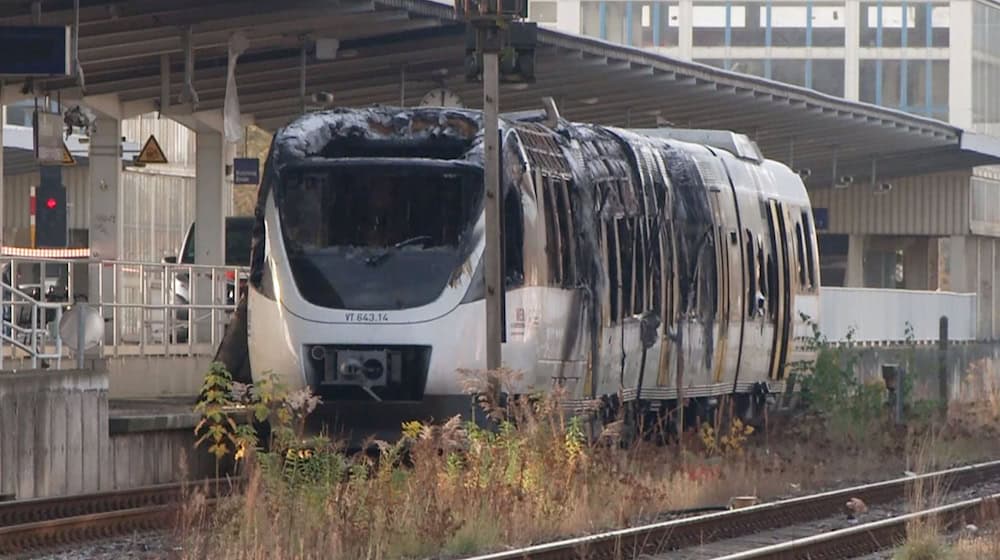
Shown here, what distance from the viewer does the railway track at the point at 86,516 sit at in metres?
15.0

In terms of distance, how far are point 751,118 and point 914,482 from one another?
20278mm

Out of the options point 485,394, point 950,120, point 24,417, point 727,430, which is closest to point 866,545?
point 485,394

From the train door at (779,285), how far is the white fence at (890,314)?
9379 millimetres

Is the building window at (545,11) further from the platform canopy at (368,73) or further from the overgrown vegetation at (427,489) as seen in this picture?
the overgrown vegetation at (427,489)

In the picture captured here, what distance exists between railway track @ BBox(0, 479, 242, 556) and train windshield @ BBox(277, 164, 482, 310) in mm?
2031

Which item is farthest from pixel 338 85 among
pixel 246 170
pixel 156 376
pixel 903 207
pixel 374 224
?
pixel 903 207

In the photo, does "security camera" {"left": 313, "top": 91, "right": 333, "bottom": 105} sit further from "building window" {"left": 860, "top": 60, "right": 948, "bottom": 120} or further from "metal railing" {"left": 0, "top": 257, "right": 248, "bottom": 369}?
"building window" {"left": 860, "top": 60, "right": 948, "bottom": 120}

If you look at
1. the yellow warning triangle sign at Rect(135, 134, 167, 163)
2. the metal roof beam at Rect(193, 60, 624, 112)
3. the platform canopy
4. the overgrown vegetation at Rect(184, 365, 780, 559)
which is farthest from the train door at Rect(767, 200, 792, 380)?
the yellow warning triangle sign at Rect(135, 134, 167, 163)

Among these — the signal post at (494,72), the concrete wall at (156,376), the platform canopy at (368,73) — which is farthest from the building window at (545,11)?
the signal post at (494,72)

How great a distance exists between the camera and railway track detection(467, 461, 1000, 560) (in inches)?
551

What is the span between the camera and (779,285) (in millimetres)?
25969

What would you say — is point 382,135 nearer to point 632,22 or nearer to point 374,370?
point 374,370

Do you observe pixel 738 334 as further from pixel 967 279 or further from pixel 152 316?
pixel 967 279

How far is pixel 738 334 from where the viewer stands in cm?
2462
